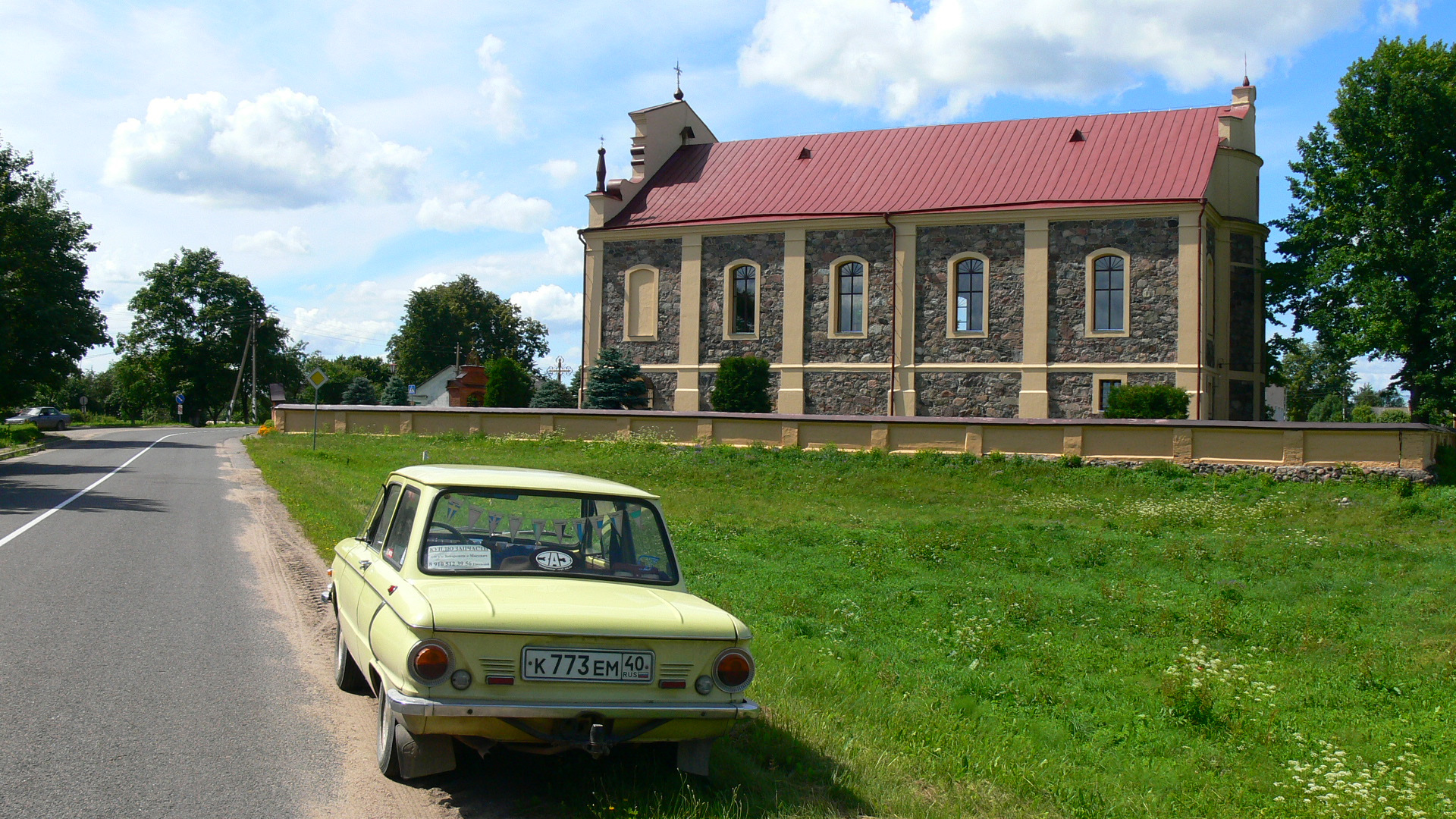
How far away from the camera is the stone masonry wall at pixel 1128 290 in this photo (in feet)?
98.6

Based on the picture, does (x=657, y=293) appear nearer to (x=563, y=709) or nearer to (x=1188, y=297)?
(x=1188, y=297)

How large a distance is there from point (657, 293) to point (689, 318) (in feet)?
5.46

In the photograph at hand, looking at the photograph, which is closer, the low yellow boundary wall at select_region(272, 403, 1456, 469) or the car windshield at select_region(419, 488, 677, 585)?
the car windshield at select_region(419, 488, 677, 585)

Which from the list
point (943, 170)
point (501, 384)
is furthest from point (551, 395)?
point (943, 170)

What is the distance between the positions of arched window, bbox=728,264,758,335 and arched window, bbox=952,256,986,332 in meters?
6.64

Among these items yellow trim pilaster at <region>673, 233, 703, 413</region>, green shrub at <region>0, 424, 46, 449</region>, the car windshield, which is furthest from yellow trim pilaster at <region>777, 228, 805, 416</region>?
the car windshield

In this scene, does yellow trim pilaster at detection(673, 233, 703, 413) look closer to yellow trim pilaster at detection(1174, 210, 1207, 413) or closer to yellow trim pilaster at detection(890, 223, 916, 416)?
yellow trim pilaster at detection(890, 223, 916, 416)

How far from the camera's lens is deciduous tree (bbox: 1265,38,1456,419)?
108 feet

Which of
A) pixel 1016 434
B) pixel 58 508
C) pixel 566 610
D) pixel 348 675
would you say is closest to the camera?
pixel 566 610

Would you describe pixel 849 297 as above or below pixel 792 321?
above

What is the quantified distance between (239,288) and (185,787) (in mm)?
82653

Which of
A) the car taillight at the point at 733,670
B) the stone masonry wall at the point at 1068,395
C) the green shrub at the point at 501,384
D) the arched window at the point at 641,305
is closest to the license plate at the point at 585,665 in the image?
the car taillight at the point at 733,670

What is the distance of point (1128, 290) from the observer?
30.5m

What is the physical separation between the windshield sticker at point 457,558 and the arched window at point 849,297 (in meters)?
28.9
